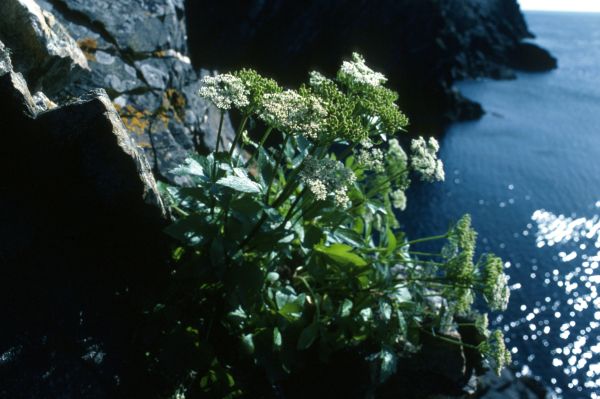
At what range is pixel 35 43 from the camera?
5.73 m

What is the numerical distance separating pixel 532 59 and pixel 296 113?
53.2 m

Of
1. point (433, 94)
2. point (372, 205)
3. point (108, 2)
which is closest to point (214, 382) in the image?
point (372, 205)

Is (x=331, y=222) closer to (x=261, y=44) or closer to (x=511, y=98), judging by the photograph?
(x=261, y=44)

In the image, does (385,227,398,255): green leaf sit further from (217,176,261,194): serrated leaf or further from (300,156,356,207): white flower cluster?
(217,176,261,194): serrated leaf

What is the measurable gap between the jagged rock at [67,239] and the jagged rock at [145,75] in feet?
7.47

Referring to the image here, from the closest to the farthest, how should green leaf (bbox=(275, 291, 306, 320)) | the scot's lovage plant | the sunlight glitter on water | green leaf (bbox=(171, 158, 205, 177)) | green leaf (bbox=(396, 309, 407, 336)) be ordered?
1. the scot's lovage plant
2. green leaf (bbox=(171, 158, 205, 177))
3. green leaf (bbox=(275, 291, 306, 320))
4. green leaf (bbox=(396, 309, 407, 336))
5. the sunlight glitter on water

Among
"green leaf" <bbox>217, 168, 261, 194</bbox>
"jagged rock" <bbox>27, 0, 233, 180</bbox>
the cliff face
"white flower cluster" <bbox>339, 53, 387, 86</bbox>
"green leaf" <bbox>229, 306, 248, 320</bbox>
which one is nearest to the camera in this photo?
"green leaf" <bbox>217, 168, 261, 194</bbox>

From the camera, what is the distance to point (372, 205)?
6.06m

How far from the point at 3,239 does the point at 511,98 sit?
3709 centimetres

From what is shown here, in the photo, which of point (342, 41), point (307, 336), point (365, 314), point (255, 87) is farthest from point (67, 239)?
point (342, 41)

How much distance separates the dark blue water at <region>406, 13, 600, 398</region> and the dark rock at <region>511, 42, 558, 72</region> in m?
16.0

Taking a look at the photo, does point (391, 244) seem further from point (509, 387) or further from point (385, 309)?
point (509, 387)

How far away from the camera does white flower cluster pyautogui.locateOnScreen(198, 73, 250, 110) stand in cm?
457

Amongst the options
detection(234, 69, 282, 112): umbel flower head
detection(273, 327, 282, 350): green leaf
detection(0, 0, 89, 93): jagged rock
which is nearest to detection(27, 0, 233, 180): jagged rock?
detection(0, 0, 89, 93): jagged rock
